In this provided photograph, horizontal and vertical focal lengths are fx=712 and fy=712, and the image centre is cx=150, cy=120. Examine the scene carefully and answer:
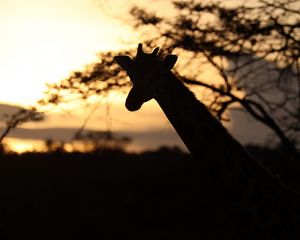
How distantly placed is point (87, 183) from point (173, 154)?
587 centimetres

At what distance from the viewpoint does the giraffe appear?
277 inches

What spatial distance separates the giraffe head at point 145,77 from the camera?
7.27 metres

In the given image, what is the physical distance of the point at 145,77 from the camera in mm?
7324

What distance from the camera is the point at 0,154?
1961 centimetres

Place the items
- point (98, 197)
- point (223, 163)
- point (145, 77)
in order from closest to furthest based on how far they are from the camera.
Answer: point (223, 163)
point (145, 77)
point (98, 197)

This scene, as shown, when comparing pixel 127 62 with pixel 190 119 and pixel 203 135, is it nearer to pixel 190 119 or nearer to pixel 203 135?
pixel 190 119

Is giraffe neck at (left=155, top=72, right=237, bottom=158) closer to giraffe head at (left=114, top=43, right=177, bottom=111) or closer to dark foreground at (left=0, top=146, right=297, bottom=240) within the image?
giraffe head at (left=114, top=43, right=177, bottom=111)

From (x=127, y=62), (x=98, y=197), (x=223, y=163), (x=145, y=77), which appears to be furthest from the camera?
(x=98, y=197)

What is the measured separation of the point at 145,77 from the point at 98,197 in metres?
13.6

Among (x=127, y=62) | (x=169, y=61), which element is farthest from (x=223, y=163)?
(x=127, y=62)

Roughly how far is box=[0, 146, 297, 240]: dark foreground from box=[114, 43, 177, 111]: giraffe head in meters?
7.15

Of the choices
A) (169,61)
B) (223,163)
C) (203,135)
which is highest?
(169,61)

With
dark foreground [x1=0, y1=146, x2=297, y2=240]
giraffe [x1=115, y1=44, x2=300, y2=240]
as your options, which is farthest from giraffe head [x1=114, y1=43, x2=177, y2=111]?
dark foreground [x1=0, y1=146, x2=297, y2=240]

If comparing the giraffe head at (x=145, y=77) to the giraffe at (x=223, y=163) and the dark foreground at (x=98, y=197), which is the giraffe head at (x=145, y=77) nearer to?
the giraffe at (x=223, y=163)
